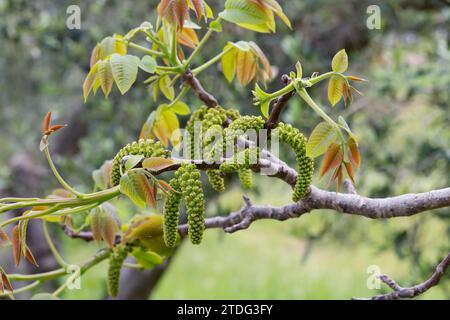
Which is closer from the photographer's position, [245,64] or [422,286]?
[422,286]

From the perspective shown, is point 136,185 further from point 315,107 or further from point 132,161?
point 315,107

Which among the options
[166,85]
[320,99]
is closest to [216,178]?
[166,85]

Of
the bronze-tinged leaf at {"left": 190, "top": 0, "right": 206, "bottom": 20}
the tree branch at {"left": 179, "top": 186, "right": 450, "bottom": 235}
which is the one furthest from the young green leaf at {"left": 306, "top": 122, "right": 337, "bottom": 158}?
the bronze-tinged leaf at {"left": 190, "top": 0, "right": 206, "bottom": 20}

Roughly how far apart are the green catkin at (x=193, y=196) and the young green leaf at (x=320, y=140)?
0.13 metres

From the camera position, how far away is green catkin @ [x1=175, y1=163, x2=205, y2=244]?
2.21ft

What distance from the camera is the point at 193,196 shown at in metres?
0.67

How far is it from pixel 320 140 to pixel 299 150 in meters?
0.03

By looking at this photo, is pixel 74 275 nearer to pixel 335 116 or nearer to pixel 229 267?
pixel 335 116

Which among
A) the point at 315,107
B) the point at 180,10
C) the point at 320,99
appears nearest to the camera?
the point at 315,107

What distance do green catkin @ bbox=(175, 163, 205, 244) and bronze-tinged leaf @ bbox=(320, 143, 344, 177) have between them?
15cm

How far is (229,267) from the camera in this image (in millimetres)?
4496

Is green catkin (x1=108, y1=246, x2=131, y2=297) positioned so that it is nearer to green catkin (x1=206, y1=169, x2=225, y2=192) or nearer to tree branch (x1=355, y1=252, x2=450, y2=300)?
green catkin (x1=206, y1=169, x2=225, y2=192)
